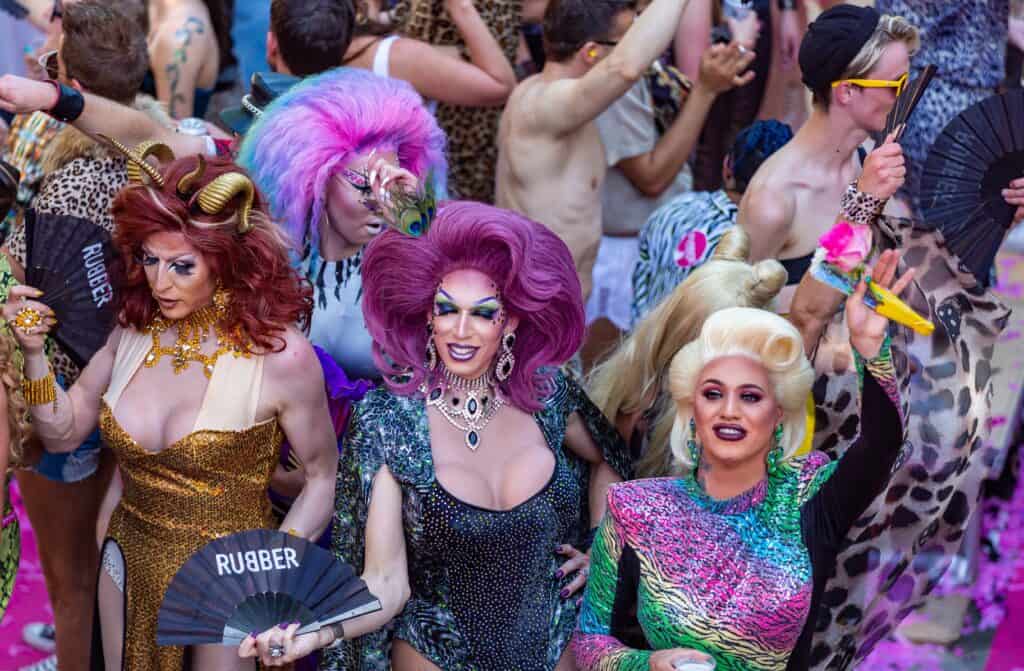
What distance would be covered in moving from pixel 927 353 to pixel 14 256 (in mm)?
2589

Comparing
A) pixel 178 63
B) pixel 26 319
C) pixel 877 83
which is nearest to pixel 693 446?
pixel 877 83

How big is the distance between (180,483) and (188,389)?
244 mm

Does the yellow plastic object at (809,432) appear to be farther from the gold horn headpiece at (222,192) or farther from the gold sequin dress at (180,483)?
the gold horn headpiece at (222,192)

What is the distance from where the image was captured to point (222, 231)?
339 cm

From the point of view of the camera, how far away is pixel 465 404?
3.24m

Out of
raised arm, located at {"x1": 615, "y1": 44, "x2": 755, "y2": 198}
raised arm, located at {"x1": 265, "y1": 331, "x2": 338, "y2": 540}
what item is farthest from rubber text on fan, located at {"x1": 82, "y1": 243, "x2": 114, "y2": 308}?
raised arm, located at {"x1": 615, "y1": 44, "x2": 755, "y2": 198}

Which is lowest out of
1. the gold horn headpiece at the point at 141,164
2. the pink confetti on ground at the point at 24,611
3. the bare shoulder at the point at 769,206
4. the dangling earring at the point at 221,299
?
the pink confetti on ground at the point at 24,611

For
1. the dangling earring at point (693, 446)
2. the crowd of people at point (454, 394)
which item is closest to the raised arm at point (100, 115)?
the crowd of people at point (454, 394)

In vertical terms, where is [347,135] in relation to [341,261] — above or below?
above

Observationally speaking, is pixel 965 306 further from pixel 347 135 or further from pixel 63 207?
pixel 63 207

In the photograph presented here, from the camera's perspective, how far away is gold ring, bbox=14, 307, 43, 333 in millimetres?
3295

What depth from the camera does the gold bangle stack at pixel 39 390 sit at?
335 centimetres

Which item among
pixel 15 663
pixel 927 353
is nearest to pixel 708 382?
pixel 927 353

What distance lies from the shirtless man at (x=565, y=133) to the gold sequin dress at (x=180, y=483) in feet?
6.39
